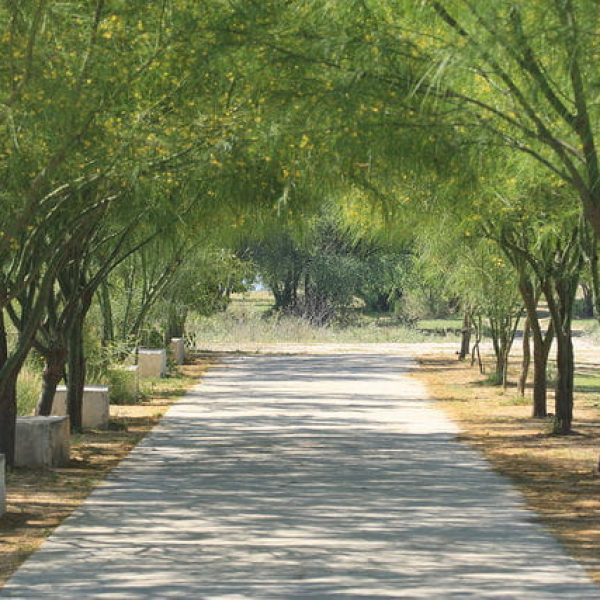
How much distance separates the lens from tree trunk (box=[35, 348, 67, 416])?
20036 millimetres

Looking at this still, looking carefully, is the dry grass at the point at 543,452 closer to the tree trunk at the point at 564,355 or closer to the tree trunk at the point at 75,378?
the tree trunk at the point at 564,355

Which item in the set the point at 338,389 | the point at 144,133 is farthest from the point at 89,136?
the point at 338,389

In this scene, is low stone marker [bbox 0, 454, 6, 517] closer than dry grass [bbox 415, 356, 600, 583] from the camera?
Yes

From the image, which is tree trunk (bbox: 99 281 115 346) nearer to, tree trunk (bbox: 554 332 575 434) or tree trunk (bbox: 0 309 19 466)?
tree trunk (bbox: 554 332 575 434)

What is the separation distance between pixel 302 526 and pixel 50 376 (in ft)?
26.0

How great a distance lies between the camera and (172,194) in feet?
57.2

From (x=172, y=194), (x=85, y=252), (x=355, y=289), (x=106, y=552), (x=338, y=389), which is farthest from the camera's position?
(x=355, y=289)

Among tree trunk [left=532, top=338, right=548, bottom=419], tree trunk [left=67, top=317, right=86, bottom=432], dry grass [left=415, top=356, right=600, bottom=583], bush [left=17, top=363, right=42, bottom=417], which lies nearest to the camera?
dry grass [left=415, top=356, right=600, bottom=583]

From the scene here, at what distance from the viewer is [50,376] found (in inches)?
792

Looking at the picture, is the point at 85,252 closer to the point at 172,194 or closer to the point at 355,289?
the point at 172,194

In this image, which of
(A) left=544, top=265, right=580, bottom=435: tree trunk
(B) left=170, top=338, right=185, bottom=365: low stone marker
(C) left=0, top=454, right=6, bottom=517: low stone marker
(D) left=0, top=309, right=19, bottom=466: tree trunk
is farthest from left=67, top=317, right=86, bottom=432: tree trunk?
(B) left=170, top=338, right=185, bottom=365: low stone marker

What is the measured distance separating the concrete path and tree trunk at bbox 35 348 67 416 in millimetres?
1332

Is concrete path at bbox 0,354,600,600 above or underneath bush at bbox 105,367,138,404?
underneath

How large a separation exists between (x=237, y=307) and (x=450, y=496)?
4859 centimetres
